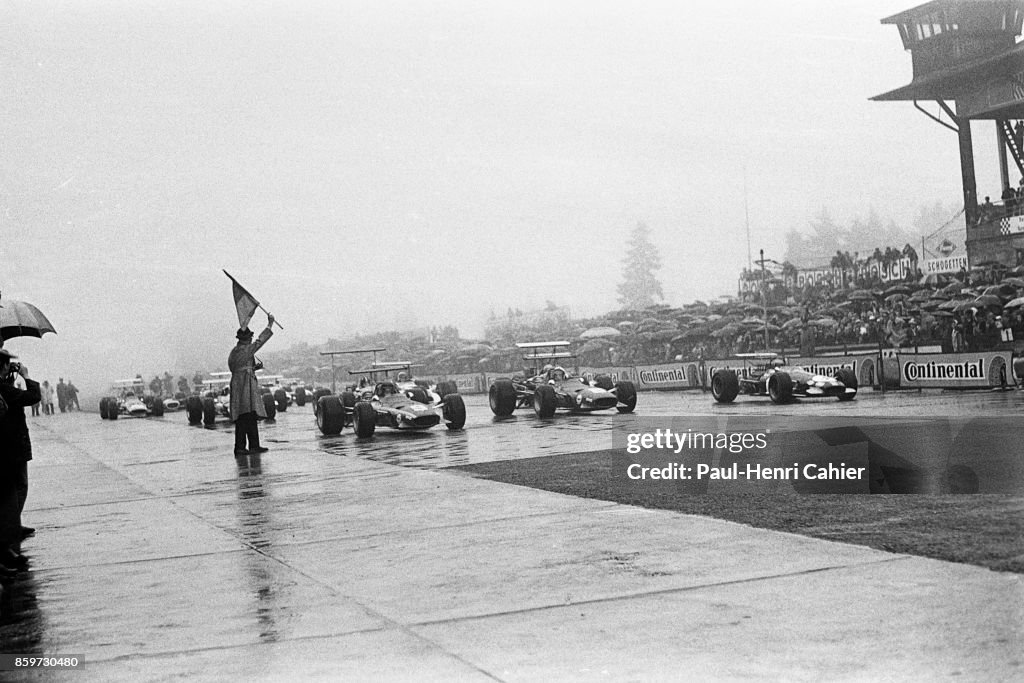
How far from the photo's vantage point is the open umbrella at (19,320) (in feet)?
30.0

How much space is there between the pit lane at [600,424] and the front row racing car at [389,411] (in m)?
0.24

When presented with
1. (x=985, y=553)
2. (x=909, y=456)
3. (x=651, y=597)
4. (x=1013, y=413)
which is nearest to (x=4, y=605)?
(x=651, y=597)

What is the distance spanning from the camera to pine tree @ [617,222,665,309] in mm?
42562

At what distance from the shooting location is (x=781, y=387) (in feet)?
73.6

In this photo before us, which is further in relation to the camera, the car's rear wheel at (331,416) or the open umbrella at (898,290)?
the open umbrella at (898,290)

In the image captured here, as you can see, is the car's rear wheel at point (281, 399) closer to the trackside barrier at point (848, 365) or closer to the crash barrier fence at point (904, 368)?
the crash barrier fence at point (904, 368)

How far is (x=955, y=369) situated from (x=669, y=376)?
38.6 ft

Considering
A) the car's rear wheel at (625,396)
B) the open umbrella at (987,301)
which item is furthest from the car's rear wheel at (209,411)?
the open umbrella at (987,301)

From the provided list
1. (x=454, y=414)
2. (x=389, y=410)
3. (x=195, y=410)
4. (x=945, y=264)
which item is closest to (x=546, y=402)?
(x=454, y=414)

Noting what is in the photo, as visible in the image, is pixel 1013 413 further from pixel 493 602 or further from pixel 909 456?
pixel 493 602

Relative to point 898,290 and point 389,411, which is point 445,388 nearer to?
point 389,411

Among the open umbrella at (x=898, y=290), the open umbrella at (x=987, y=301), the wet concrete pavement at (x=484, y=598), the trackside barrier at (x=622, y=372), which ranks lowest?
the wet concrete pavement at (x=484, y=598)

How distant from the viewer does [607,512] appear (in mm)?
8328

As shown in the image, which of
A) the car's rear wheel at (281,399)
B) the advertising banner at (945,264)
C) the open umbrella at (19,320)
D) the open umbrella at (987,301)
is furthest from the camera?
the car's rear wheel at (281,399)
